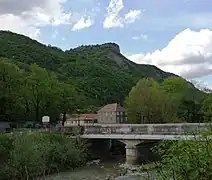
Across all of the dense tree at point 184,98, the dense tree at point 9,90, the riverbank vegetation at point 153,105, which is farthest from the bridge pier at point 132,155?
the dense tree at point 184,98

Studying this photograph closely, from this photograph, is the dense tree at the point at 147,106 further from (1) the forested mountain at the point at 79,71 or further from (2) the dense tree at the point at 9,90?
(1) the forested mountain at the point at 79,71

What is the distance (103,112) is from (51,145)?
66585 mm

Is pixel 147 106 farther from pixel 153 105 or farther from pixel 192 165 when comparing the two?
pixel 192 165

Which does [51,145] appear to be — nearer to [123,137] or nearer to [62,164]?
[62,164]

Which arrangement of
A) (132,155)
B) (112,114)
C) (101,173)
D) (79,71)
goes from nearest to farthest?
1. (101,173)
2. (132,155)
3. (112,114)
4. (79,71)

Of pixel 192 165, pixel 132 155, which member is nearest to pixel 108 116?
pixel 132 155

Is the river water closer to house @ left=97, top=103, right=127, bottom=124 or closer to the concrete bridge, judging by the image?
the concrete bridge

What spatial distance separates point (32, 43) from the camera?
451ft

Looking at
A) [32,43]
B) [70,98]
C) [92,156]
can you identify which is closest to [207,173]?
[92,156]

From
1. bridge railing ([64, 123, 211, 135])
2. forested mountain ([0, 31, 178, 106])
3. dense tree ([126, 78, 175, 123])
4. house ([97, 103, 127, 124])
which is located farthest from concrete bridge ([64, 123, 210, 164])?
forested mountain ([0, 31, 178, 106])

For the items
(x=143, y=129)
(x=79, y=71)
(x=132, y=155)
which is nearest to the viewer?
(x=132, y=155)

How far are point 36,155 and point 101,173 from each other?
6540 mm

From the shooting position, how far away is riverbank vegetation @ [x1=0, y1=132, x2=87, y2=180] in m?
30.9

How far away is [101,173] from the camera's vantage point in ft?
116
